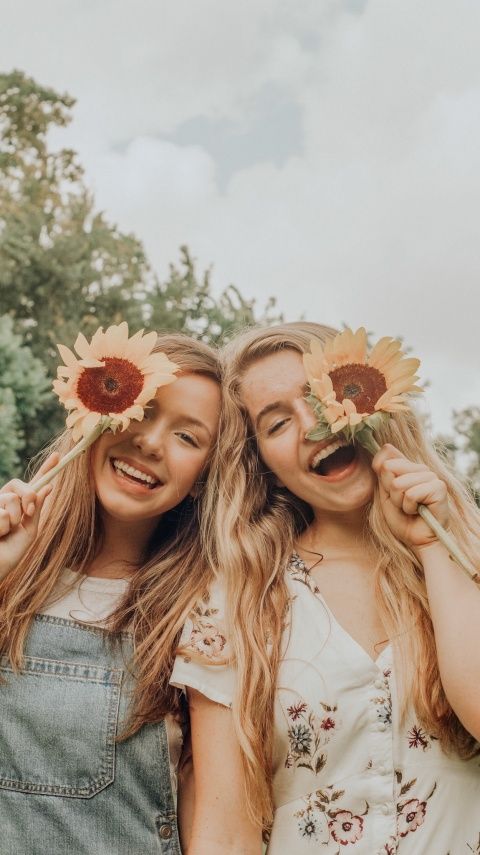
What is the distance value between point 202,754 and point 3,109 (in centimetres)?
1688

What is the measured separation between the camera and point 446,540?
238 cm

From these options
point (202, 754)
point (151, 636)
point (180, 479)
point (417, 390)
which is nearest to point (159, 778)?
point (202, 754)

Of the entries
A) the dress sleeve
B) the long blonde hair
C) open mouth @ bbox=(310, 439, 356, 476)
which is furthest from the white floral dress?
open mouth @ bbox=(310, 439, 356, 476)

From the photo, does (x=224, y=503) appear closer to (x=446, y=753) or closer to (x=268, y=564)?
(x=268, y=564)

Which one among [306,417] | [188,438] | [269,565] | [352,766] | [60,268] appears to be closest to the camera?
[352,766]

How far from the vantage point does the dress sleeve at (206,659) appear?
Answer: 2635 mm

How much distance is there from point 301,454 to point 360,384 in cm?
35

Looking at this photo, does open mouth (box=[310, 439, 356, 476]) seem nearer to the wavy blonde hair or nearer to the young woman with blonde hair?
the wavy blonde hair

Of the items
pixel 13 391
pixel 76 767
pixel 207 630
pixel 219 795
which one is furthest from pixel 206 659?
pixel 13 391

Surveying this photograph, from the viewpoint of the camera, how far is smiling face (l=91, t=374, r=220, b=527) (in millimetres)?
2914

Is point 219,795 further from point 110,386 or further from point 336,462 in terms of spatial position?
point 110,386

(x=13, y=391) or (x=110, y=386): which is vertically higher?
(x=13, y=391)

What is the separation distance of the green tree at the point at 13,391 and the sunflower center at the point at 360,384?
7779mm

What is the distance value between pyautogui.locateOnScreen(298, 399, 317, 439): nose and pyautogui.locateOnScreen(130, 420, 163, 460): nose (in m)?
0.48
